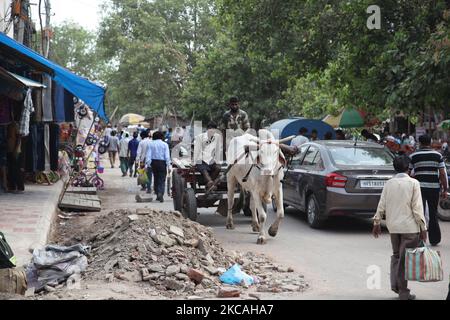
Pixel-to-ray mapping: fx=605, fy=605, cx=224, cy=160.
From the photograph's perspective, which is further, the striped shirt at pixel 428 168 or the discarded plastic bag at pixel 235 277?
the striped shirt at pixel 428 168

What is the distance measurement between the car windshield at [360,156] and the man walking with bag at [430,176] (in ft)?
5.24

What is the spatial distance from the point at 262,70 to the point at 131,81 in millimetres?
19602

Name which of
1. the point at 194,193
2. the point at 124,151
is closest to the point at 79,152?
the point at 124,151

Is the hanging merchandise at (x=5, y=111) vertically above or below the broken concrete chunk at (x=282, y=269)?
above

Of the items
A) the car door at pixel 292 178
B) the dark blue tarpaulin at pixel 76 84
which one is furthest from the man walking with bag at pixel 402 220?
the dark blue tarpaulin at pixel 76 84

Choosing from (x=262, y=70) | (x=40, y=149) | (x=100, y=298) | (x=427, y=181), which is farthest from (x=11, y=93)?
(x=262, y=70)

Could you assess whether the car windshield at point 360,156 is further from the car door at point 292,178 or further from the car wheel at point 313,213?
the car door at point 292,178

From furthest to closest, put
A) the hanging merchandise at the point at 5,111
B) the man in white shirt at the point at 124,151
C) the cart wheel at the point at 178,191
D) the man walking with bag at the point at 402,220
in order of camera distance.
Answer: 1. the man in white shirt at the point at 124,151
2. the hanging merchandise at the point at 5,111
3. the cart wheel at the point at 178,191
4. the man walking with bag at the point at 402,220

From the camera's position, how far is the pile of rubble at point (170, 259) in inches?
274

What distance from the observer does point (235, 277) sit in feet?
23.6

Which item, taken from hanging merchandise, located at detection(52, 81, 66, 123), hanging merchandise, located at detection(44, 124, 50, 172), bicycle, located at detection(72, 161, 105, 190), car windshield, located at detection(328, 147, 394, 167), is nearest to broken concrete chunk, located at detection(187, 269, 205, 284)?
car windshield, located at detection(328, 147, 394, 167)

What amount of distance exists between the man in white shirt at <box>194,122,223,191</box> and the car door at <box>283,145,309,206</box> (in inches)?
62.3

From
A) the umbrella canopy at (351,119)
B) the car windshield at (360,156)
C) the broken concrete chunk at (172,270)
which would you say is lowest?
the broken concrete chunk at (172,270)

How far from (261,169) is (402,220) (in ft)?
12.9
